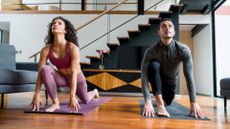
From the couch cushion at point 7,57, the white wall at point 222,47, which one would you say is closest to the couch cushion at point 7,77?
the couch cushion at point 7,57

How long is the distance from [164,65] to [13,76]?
4.89 ft

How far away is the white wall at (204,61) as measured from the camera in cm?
594

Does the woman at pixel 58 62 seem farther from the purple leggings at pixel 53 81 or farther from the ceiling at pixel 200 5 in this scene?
the ceiling at pixel 200 5

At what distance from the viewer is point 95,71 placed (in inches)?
199

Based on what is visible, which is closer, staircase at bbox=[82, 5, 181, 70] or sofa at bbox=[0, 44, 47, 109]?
sofa at bbox=[0, 44, 47, 109]

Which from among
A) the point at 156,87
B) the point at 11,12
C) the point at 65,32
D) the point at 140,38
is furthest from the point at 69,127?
the point at 11,12

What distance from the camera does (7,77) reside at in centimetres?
210

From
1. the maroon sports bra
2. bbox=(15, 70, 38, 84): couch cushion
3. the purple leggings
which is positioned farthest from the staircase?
the maroon sports bra

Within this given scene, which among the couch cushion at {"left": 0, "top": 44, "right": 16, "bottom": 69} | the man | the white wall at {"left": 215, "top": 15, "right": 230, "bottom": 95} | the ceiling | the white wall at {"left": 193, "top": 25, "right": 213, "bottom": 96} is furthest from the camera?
the white wall at {"left": 193, "top": 25, "right": 213, "bottom": 96}

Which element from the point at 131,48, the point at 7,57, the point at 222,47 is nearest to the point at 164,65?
the point at 7,57

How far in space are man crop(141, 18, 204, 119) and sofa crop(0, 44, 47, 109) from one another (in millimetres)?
1282

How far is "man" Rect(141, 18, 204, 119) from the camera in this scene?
1962 millimetres

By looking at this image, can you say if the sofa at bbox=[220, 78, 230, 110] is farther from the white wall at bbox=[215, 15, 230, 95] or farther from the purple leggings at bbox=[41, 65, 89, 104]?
the white wall at bbox=[215, 15, 230, 95]

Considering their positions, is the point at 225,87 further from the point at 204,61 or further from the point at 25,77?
the point at 204,61
